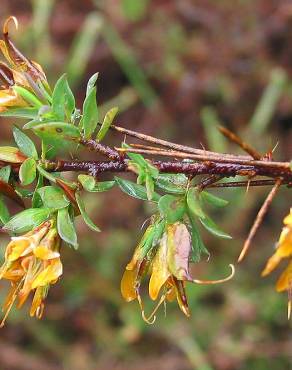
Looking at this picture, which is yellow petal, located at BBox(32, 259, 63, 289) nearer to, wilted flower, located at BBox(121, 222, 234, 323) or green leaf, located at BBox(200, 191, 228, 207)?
wilted flower, located at BBox(121, 222, 234, 323)

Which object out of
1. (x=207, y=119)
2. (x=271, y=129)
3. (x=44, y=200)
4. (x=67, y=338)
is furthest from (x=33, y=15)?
(x=44, y=200)

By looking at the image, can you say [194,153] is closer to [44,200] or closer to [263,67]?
[44,200]

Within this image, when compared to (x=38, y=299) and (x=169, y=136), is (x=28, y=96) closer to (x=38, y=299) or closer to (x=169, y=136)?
(x=38, y=299)

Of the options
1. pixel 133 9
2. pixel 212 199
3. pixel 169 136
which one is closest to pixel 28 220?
pixel 212 199

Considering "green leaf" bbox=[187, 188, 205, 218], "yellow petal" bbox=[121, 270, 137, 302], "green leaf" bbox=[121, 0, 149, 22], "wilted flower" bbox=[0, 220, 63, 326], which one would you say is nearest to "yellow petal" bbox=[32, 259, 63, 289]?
"wilted flower" bbox=[0, 220, 63, 326]

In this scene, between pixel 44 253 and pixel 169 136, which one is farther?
pixel 169 136

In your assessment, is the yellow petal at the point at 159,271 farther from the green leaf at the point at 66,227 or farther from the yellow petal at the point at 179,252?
the green leaf at the point at 66,227

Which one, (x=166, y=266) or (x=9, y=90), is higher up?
(x=9, y=90)
